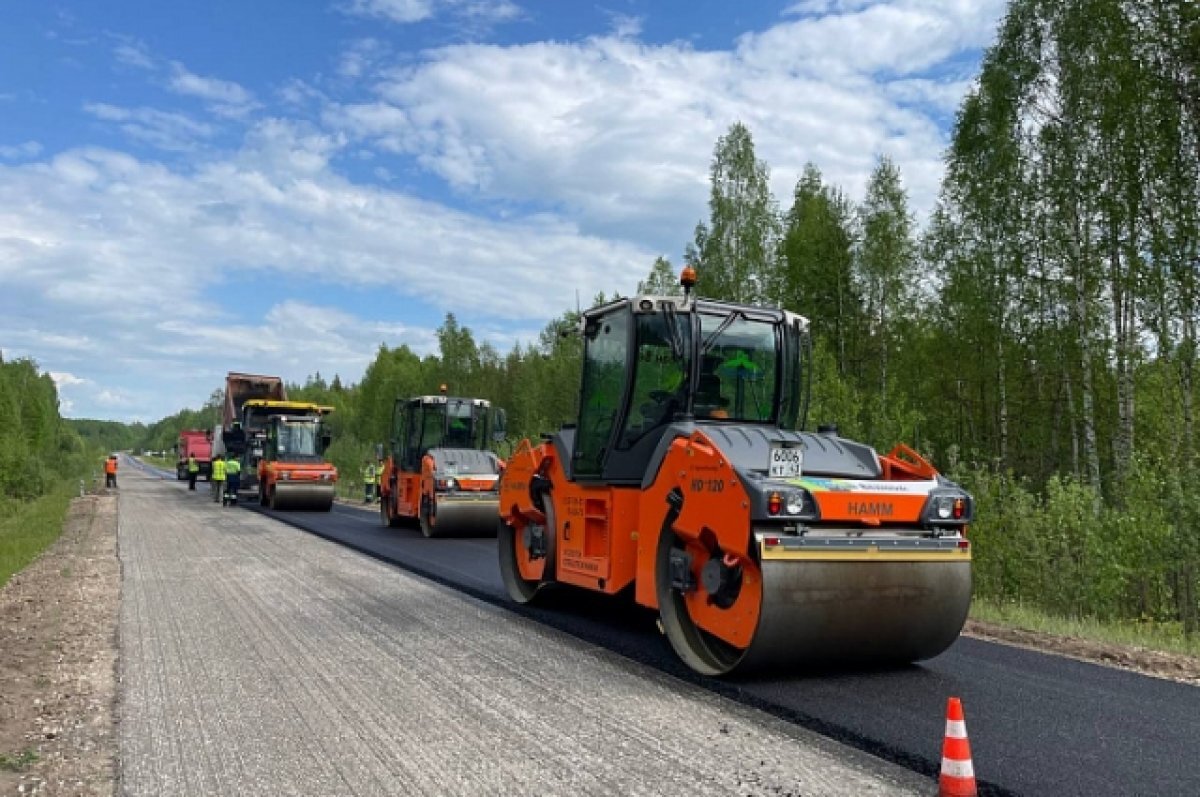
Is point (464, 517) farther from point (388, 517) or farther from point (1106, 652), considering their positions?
point (1106, 652)

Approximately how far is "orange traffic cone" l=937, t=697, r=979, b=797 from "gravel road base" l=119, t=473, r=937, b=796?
501 millimetres

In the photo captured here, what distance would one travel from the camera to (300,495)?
2142 cm

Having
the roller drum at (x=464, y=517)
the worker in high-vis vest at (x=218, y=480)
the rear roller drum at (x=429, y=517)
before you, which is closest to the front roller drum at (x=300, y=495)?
the worker in high-vis vest at (x=218, y=480)

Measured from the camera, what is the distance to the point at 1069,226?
17578 millimetres

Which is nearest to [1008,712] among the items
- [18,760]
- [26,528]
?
[18,760]

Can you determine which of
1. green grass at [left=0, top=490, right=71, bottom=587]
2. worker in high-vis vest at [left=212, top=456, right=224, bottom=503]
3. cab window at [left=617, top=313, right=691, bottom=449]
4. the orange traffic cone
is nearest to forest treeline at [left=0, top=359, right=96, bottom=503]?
green grass at [left=0, top=490, right=71, bottom=587]

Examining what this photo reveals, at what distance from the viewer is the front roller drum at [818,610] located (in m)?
4.94

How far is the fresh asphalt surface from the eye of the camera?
3.80 m

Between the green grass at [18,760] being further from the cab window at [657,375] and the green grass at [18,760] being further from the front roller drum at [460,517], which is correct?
the front roller drum at [460,517]

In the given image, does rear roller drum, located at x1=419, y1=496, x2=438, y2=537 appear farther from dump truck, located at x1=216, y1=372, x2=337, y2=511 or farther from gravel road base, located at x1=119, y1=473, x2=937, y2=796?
gravel road base, located at x1=119, y1=473, x2=937, y2=796

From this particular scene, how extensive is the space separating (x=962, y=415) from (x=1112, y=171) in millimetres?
9490

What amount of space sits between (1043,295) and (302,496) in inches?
659

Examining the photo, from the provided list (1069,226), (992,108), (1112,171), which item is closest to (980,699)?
(1112,171)

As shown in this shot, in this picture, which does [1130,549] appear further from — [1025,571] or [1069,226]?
[1069,226]
